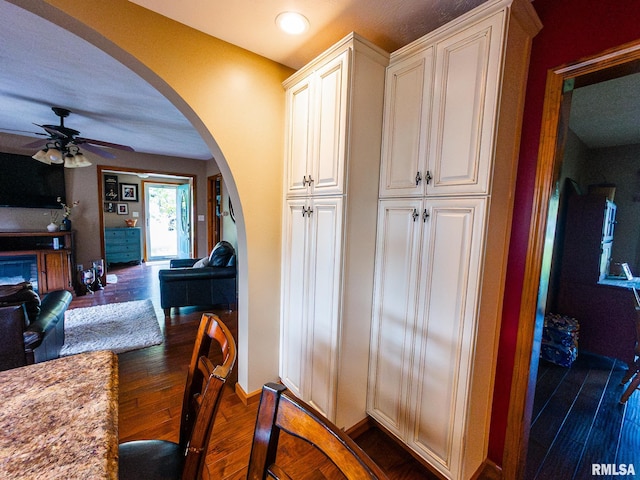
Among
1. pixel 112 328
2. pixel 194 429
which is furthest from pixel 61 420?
pixel 112 328

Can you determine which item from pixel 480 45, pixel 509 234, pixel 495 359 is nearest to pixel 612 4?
pixel 480 45

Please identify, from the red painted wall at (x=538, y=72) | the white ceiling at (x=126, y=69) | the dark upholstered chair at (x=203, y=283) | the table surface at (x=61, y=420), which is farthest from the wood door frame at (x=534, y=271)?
the dark upholstered chair at (x=203, y=283)

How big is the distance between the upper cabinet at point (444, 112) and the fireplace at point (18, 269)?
5384 mm

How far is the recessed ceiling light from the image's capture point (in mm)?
1391

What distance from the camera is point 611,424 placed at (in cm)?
187

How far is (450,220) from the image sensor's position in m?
1.29

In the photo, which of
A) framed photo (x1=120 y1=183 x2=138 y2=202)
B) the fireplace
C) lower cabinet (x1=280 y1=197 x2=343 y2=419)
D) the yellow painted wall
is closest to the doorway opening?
framed photo (x1=120 y1=183 x2=138 y2=202)

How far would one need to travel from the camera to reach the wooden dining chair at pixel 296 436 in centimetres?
48

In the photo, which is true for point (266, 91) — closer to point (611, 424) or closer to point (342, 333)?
point (342, 333)

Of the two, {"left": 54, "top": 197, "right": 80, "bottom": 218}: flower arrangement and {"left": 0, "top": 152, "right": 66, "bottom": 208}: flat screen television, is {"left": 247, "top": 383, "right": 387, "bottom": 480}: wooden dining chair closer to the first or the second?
{"left": 54, "top": 197, "right": 80, "bottom": 218}: flower arrangement

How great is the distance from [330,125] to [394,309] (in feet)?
3.64

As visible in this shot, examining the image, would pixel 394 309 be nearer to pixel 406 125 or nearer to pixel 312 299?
pixel 312 299

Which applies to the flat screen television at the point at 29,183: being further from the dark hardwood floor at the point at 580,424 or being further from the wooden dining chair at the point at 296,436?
the dark hardwood floor at the point at 580,424

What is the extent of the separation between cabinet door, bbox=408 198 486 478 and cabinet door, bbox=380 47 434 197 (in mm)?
209
